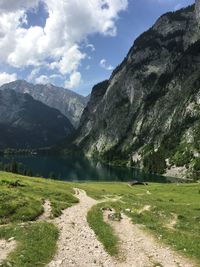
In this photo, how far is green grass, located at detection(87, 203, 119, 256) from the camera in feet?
109

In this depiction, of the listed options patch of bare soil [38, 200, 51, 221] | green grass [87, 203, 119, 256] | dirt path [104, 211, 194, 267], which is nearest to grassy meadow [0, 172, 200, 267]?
green grass [87, 203, 119, 256]

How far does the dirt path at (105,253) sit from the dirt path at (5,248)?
3488 millimetres

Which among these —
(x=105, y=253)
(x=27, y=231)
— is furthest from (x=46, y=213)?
(x=105, y=253)

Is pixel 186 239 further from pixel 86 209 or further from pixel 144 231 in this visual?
pixel 86 209

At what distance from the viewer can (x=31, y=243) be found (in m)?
32.1

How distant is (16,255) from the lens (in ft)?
94.2

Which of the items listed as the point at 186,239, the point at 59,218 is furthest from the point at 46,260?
the point at 59,218

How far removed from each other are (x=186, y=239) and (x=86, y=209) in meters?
22.0

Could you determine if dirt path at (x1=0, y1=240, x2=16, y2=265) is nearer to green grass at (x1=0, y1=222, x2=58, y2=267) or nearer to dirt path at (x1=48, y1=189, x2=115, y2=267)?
green grass at (x1=0, y1=222, x2=58, y2=267)

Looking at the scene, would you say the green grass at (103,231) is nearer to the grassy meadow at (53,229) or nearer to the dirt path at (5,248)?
the grassy meadow at (53,229)

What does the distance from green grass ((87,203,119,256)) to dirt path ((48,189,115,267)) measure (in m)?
0.55

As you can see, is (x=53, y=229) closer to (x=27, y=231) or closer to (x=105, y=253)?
(x=27, y=231)

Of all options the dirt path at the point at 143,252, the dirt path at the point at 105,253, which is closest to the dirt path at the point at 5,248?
the dirt path at the point at 105,253

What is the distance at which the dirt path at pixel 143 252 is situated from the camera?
2928 cm
